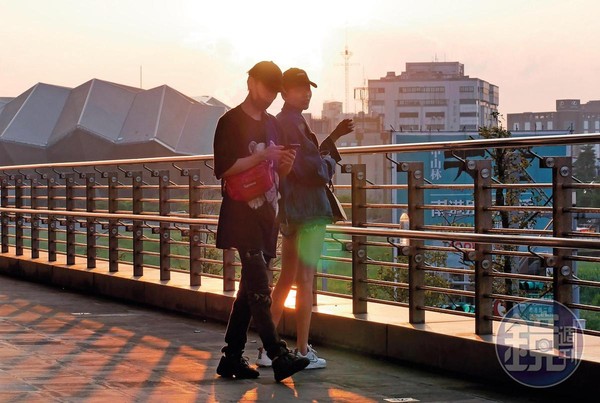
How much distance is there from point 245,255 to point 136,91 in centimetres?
12165

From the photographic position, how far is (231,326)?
7570 millimetres

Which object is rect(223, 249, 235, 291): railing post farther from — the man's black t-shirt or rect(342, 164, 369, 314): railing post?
the man's black t-shirt

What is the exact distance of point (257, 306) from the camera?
289 inches

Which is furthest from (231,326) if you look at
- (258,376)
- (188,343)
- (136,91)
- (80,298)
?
(136,91)

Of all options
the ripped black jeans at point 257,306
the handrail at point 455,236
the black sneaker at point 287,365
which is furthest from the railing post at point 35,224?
the black sneaker at point 287,365

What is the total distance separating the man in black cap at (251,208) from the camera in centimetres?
736

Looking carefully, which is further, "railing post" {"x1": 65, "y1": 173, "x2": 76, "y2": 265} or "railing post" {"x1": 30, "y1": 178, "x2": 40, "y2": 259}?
"railing post" {"x1": 30, "y1": 178, "x2": 40, "y2": 259}

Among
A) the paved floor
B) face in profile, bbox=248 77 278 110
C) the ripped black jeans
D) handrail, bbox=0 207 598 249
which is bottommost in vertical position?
the paved floor

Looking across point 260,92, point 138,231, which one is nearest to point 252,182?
point 260,92

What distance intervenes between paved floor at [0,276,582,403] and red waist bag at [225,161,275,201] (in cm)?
104

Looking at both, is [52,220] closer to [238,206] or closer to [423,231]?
[423,231]

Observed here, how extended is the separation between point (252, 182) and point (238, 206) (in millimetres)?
172

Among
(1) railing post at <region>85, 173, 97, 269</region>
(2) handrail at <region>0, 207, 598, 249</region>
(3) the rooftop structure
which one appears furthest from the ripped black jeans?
(3) the rooftop structure

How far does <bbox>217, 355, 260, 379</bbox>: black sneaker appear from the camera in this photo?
738cm
